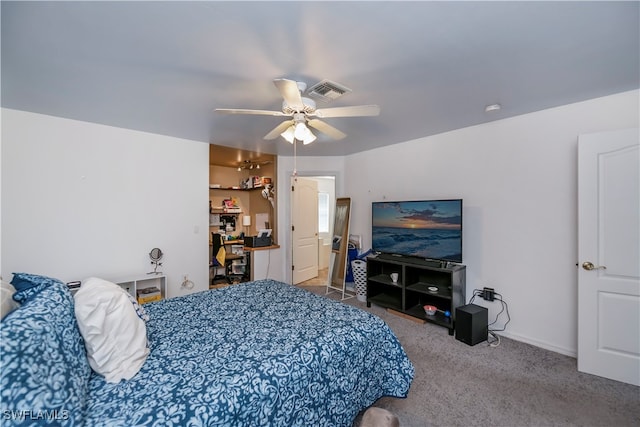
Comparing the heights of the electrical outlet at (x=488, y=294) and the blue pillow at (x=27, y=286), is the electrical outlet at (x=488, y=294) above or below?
below

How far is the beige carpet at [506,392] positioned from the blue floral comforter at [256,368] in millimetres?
348

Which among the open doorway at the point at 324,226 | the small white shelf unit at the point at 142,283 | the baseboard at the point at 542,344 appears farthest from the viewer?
the open doorway at the point at 324,226

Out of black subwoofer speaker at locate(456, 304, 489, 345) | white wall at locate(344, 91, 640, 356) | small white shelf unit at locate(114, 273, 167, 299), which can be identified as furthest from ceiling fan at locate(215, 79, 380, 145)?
small white shelf unit at locate(114, 273, 167, 299)

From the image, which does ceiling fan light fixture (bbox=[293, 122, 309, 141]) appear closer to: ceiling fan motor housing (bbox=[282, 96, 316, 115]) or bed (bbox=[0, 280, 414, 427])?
ceiling fan motor housing (bbox=[282, 96, 316, 115])

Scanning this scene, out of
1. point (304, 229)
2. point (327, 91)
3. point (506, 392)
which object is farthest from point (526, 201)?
point (304, 229)

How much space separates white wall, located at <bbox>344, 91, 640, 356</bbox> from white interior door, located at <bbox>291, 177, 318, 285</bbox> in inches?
94.1

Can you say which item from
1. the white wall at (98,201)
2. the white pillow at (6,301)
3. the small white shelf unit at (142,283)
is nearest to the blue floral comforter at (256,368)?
the white pillow at (6,301)

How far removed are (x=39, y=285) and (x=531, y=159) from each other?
405 cm

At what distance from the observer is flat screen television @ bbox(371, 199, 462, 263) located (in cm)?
323

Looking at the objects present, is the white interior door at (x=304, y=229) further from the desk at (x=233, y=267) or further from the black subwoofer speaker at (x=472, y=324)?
the black subwoofer speaker at (x=472, y=324)

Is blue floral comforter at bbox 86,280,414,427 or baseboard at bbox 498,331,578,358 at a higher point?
blue floral comforter at bbox 86,280,414,427

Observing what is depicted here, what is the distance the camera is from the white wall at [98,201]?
9.18 ft

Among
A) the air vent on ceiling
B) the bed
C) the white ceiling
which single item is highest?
the white ceiling

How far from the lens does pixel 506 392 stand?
211 centimetres
